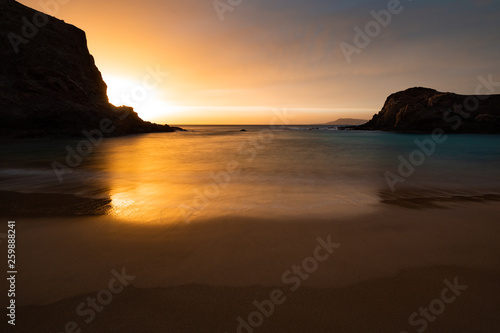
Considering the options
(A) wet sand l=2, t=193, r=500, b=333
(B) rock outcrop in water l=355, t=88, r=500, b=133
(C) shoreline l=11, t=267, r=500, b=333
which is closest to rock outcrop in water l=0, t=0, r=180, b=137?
(A) wet sand l=2, t=193, r=500, b=333

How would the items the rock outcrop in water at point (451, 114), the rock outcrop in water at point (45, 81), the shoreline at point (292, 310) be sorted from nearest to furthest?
the shoreline at point (292, 310), the rock outcrop in water at point (45, 81), the rock outcrop in water at point (451, 114)

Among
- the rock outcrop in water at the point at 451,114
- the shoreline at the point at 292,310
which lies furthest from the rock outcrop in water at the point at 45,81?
the rock outcrop in water at the point at 451,114

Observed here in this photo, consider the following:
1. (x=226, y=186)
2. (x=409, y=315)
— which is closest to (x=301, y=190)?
(x=226, y=186)

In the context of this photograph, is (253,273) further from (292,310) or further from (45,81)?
(45,81)

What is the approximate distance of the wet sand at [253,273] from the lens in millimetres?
2119

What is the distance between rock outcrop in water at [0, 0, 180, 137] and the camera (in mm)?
30875

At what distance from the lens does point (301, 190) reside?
24.1 ft

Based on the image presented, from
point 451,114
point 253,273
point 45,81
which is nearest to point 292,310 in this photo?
point 253,273

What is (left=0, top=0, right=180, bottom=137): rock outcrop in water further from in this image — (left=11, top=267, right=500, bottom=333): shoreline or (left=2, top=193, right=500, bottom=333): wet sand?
(left=11, top=267, right=500, bottom=333): shoreline

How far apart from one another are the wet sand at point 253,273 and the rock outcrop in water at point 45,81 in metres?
37.5

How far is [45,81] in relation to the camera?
111 ft

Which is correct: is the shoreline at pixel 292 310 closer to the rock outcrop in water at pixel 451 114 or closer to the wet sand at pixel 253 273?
the wet sand at pixel 253 273

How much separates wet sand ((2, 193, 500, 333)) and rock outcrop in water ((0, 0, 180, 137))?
37501 mm

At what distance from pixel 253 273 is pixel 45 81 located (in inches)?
1771
